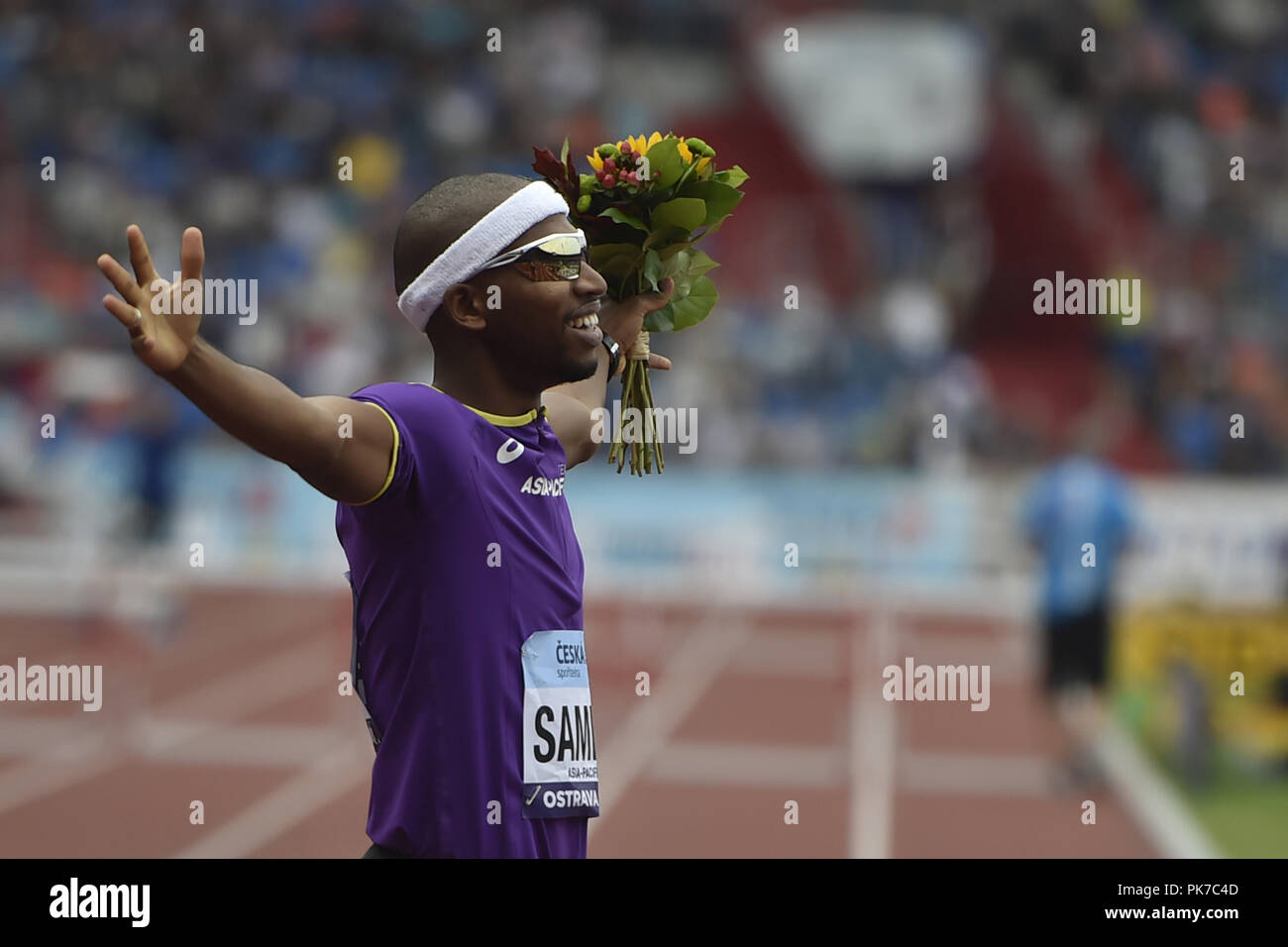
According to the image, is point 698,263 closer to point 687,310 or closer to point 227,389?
point 687,310

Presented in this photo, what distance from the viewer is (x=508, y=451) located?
10.4ft

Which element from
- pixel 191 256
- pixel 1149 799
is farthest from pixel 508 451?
pixel 1149 799

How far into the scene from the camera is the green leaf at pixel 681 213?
11.9 feet

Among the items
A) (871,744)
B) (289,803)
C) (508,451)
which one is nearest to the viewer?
(508,451)

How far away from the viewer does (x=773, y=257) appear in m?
22.6

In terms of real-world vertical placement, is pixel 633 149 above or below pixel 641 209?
above

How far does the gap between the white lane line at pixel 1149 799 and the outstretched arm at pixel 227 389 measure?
6461 mm

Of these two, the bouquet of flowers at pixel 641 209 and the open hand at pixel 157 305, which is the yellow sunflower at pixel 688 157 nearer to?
the bouquet of flowers at pixel 641 209

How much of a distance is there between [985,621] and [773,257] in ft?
23.8

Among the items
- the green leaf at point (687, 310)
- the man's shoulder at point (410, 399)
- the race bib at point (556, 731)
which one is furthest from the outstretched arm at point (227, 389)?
the green leaf at point (687, 310)

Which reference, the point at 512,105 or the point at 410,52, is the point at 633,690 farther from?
the point at 410,52

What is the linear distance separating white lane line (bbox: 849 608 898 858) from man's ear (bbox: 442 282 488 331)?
19.4 ft

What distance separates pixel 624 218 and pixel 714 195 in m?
0.22

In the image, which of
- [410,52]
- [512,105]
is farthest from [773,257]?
[410,52]
